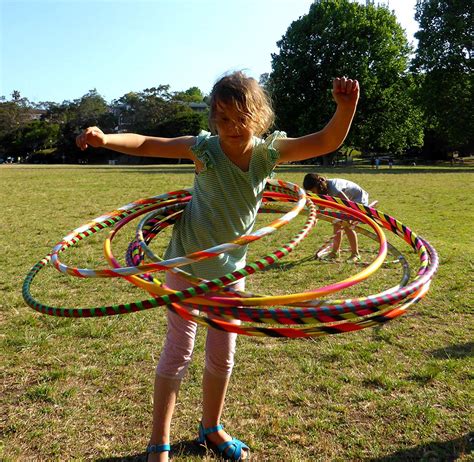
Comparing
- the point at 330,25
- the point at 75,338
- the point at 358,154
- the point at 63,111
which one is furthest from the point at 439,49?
the point at 63,111

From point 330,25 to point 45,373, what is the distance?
37779mm

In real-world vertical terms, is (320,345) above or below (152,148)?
below

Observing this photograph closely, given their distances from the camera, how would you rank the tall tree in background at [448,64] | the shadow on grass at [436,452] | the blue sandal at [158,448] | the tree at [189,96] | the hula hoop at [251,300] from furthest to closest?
the tree at [189,96]
the tall tree in background at [448,64]
the shadow on grass at [436,452]
the blue sandal at [158,448]
the hula hoop at [251,300]

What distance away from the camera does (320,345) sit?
438cm

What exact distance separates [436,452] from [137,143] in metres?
2.44

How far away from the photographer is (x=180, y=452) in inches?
116

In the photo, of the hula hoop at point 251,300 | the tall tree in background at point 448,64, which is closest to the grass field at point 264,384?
the hula hoop at point 251,300

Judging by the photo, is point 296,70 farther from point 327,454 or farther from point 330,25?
point 327,454

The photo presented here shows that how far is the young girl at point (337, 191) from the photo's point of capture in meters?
6.70

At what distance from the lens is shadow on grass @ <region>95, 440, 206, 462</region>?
9.51ft

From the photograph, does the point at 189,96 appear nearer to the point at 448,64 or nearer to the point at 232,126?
the point at 448,64

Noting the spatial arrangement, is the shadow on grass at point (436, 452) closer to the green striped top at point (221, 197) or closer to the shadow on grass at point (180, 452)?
the shadow on grass at point (180, 452)

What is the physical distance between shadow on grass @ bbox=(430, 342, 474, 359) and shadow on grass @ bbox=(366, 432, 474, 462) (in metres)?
1.16

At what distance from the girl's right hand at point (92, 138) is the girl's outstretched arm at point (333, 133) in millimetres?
915
